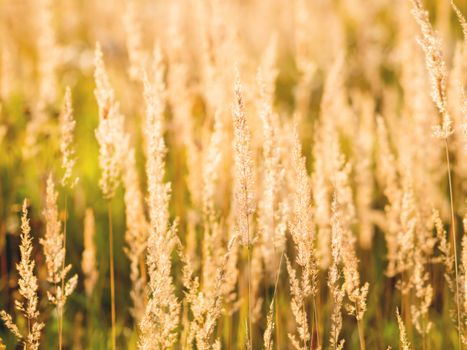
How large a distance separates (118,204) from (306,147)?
4.52ft

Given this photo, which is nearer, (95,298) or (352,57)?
(95,298)

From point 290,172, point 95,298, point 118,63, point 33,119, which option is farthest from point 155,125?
point 118,63

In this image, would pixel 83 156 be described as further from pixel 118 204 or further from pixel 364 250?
pixel 364 250

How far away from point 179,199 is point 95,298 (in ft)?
2.10

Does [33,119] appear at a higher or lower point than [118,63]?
lower

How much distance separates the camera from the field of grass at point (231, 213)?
5.39ft

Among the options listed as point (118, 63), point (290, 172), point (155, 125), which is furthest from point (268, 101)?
point (118, 63)

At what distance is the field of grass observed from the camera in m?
1.64

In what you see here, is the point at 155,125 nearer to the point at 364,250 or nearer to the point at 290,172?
the point at 290,172

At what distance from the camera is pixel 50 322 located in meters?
2.79

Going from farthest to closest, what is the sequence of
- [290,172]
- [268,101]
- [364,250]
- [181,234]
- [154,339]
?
[364,250]
[181,234]
[290,172]
[268,101]
[154,339]

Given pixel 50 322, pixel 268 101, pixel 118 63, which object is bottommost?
pixel 50 322

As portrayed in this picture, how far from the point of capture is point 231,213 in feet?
8.34

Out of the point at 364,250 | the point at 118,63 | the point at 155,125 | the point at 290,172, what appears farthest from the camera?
the point at 118,63
